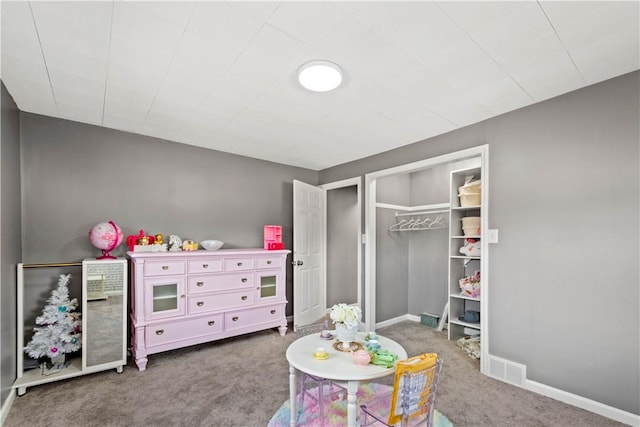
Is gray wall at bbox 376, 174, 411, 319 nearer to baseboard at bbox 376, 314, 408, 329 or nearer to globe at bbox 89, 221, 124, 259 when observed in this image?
baseboard at bbox 376, 314, 408, 329

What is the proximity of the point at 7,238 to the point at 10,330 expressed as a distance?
77cm

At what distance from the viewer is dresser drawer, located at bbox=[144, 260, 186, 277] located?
10.3 ft

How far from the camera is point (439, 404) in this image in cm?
241

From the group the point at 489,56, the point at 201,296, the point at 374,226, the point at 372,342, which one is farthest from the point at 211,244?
the point at 489,56

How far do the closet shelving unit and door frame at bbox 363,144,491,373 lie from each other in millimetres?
613

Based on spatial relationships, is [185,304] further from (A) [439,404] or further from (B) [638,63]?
(B) [638,63]

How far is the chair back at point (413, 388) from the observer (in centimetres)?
157

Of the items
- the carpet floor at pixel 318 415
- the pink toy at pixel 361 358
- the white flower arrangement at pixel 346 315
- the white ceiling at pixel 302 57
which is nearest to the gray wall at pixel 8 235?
the white ceiling at pixel 302 57

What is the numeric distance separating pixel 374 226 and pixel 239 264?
6.29ft

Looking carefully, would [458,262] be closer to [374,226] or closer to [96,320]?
[374,226]

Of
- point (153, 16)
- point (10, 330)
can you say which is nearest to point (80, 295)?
point (10, 330)

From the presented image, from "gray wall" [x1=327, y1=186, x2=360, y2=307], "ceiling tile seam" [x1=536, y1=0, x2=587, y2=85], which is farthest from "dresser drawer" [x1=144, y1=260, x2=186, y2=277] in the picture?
"ceiling tile seam" [x1=536, y1=0, x2=587, y2=85]

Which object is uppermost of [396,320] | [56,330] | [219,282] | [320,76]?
[320,76]

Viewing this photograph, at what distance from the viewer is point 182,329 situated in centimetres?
332
